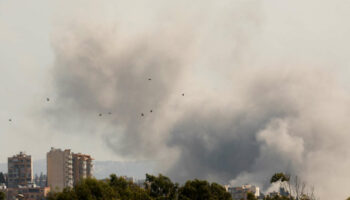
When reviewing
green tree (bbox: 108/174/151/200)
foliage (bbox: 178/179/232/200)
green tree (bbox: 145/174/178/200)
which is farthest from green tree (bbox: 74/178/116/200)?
green tree (bbox: 145/174/178/200)

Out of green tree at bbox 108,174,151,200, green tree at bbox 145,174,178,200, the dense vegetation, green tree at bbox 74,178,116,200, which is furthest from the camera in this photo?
green tree at bbox 145,174,178,200

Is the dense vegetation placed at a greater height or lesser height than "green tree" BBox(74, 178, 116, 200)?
greater

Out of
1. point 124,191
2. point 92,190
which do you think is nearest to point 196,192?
point 124,191

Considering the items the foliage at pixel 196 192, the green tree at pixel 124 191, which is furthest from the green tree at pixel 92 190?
the foliage at pixel 196 192

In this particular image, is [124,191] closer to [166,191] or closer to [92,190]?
[92,190]

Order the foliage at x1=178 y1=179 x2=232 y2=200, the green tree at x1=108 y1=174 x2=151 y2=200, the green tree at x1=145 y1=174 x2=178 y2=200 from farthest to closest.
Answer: the green tree at x1=145 y1=174 x2=178 y2=200, the foliage at x1=178 y1=179 x2=232 y2=200, the green tree at x1=108 y1=174 x2=151 y2=200

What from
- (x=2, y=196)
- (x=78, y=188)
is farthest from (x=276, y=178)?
(x=2, y=196)

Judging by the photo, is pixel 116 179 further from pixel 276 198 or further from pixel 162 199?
pixel 276 198

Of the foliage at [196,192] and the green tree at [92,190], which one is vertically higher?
the foliage at [196,192]

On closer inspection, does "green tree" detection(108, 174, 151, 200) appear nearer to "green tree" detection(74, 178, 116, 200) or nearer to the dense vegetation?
the dense vegetation

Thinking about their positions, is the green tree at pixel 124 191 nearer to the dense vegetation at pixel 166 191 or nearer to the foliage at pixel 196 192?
the dense vegetation at pixel 166 191

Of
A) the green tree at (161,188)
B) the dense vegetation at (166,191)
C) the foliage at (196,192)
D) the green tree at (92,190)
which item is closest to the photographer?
the green tree at (92,190)

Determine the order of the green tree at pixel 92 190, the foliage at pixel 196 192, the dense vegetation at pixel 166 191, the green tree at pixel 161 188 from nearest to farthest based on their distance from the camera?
the green tree at pixel 92 190
the dense vegetation at pixel 166 191
the foliage at pixel 196 192
the green tree at pixel 161 188

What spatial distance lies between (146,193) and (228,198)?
22644 millimetres
